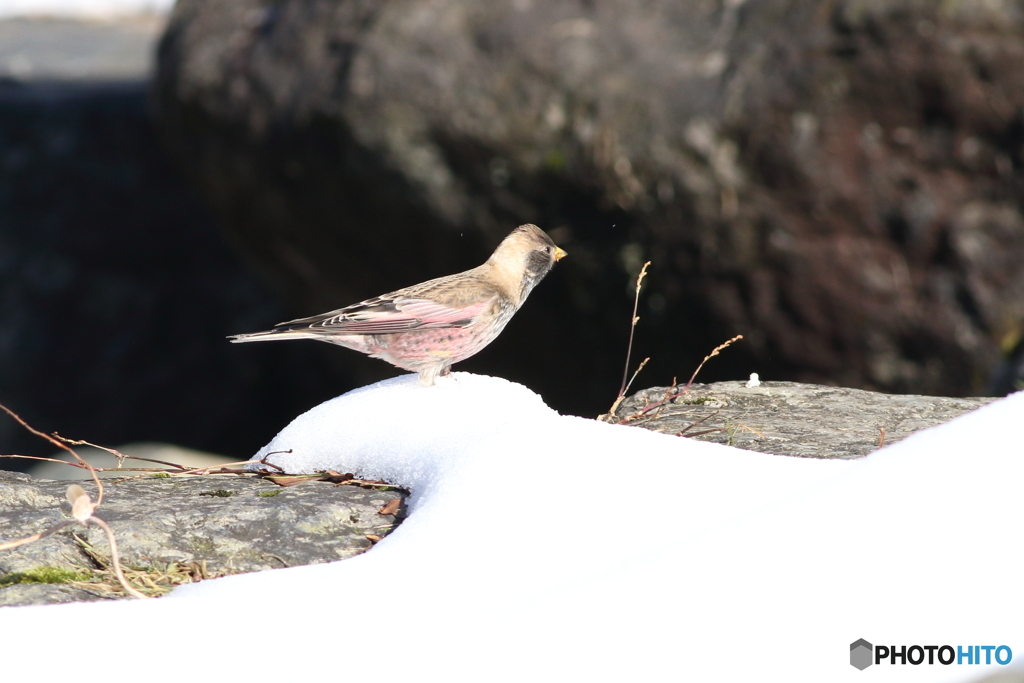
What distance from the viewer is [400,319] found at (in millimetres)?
4125

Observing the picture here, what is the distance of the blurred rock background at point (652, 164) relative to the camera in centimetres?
704

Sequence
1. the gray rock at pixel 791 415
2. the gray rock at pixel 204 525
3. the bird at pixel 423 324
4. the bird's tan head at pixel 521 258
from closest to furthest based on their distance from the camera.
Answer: the gray rock at pixel 204 525 → the gray rock at pixel 791 415 → the bird at pixel 423 324 → the bird's tan head at pixel 521 258

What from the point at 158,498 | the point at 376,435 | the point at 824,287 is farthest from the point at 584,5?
the point at 158,498

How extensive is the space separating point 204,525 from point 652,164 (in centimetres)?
504

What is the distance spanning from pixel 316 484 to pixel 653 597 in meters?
1.54

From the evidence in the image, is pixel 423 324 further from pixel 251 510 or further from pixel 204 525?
pixel 204 525

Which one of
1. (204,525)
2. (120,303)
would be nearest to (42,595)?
(204,525)

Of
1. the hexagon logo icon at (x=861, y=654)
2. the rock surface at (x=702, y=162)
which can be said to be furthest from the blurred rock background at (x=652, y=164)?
the hexagon logo icon at (x=861, y=654)

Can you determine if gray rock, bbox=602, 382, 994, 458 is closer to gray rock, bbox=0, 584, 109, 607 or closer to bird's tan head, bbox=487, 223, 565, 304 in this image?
bird's tan head, bbox=487, 223, 565, 304

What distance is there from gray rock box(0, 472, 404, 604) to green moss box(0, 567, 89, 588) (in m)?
0.02

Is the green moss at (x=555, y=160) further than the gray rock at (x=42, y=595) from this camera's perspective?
Yes

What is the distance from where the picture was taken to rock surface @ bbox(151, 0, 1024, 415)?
7027mm

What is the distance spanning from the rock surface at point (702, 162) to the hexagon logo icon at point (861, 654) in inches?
212

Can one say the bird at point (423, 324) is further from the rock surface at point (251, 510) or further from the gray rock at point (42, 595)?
the gray rock at point (42, 595)
